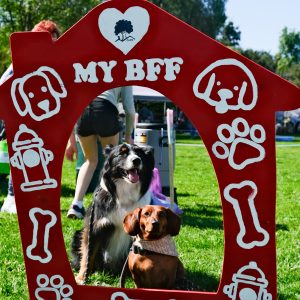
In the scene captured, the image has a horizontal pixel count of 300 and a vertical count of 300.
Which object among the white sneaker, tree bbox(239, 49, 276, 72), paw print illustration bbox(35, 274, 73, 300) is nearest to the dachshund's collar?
paw print illustration bbox(35, 274, 73, 300)

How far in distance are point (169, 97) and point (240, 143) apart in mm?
371

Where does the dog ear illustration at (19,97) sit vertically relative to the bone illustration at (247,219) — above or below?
above

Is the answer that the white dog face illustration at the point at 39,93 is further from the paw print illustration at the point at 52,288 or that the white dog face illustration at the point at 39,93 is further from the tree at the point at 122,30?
the paw print illustration at the point at 52,288

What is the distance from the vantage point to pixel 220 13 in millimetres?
40656

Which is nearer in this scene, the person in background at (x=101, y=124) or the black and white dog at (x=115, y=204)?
the black and white dog at (x=115, y=204)

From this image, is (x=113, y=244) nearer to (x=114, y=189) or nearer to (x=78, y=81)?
(x=114, y=189)

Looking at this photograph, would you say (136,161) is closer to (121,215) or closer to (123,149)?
(123,149)

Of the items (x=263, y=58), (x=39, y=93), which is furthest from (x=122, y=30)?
(x=263, y=58)

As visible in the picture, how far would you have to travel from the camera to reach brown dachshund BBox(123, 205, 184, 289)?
108 inches

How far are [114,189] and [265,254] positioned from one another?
1.12 m

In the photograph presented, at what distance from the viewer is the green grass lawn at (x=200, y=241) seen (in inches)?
131

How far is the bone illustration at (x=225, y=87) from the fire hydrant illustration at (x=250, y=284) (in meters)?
0.70

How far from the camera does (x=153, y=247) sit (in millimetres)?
2768

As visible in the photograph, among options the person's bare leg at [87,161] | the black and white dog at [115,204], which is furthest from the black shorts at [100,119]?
the black and white dog at [115,204]
